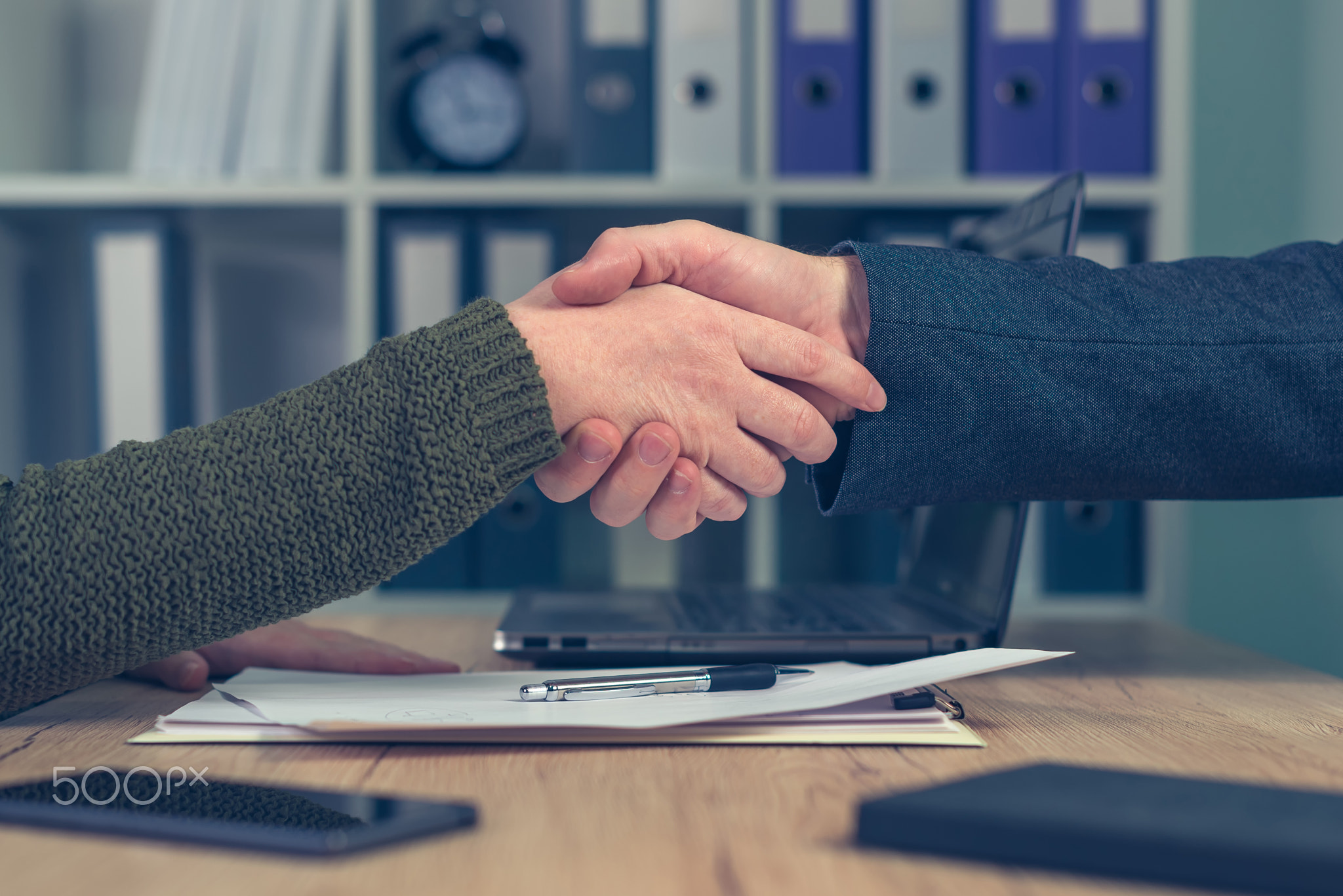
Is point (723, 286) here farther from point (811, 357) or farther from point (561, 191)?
point (561, 191)

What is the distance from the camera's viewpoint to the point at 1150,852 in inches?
12.8

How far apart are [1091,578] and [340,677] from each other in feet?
3.23

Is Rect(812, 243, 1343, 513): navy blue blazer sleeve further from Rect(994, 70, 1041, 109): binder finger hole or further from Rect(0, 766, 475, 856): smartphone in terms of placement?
Rect(994, 70, 1041, 109): binder finger hole

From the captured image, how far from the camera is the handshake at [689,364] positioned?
67cm

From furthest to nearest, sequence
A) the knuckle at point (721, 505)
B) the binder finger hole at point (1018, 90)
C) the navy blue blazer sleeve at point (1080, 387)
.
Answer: the binder finger hole at point (1018, 90), the knuckle at point (721, 505), the navy blue blazer sleeve at point (1080, 387)

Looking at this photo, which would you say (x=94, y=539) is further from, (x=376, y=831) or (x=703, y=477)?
(x=703, y=477)

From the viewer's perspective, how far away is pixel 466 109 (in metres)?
1.42

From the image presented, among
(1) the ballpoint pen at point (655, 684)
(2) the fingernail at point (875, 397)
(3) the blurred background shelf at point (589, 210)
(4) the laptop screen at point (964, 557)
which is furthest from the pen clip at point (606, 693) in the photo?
(3) the blurred background shelf at point (589, 210)

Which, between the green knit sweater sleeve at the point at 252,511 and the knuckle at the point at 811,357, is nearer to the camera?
the green knit sweater sleeve at the point at 252,511

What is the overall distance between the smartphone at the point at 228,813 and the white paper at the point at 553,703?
80mm

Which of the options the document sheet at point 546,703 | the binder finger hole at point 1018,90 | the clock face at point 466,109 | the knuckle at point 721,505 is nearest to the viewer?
the document sheet at point 546,703

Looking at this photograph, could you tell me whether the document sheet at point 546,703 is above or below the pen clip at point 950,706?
above

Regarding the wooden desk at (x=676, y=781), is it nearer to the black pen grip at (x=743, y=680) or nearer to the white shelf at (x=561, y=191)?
the black pen grip at (x=743, y=680)

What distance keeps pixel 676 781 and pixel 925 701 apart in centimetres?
17
